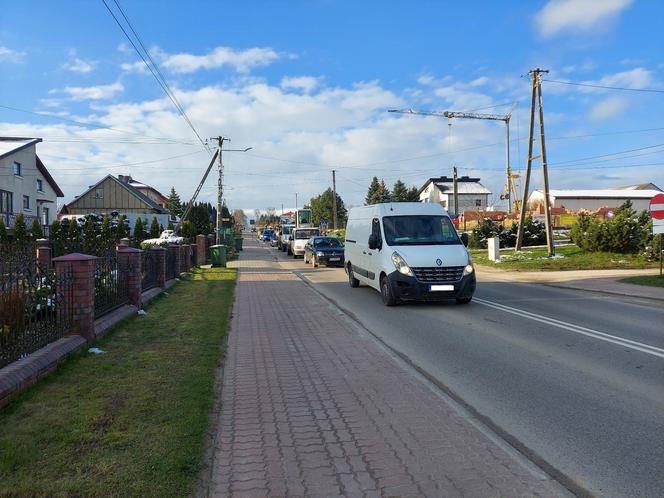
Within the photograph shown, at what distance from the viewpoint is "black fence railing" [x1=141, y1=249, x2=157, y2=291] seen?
41.5 ft

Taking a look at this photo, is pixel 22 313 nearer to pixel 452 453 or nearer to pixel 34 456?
pixel 34 456

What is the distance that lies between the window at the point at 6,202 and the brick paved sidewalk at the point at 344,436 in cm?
3662

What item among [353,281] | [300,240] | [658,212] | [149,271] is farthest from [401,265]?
[300,240]

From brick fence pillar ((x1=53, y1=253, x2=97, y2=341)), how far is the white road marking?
7204 mm

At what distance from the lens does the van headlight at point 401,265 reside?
11.2m

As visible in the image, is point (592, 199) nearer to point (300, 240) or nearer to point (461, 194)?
point (461, 194)

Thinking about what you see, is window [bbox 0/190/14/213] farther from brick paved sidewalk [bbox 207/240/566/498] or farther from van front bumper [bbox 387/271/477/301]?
brick paved sidewalk [bbox 207/240/566/498]

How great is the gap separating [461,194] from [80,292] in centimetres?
10215

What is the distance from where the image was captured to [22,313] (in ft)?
19.3

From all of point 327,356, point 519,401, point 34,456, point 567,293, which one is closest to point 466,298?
point 567,293

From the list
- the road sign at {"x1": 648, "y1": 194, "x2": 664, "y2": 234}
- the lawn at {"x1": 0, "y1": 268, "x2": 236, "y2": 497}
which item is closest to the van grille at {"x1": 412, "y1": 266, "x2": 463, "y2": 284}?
the lawn at {"x1": 0, "y1": 268, "x2": 236, "y2": 497}

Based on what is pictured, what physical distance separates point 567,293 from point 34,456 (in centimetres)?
1363

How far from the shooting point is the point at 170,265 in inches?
654

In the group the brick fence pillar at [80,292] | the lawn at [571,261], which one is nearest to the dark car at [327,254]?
the lawn at [571,261]
